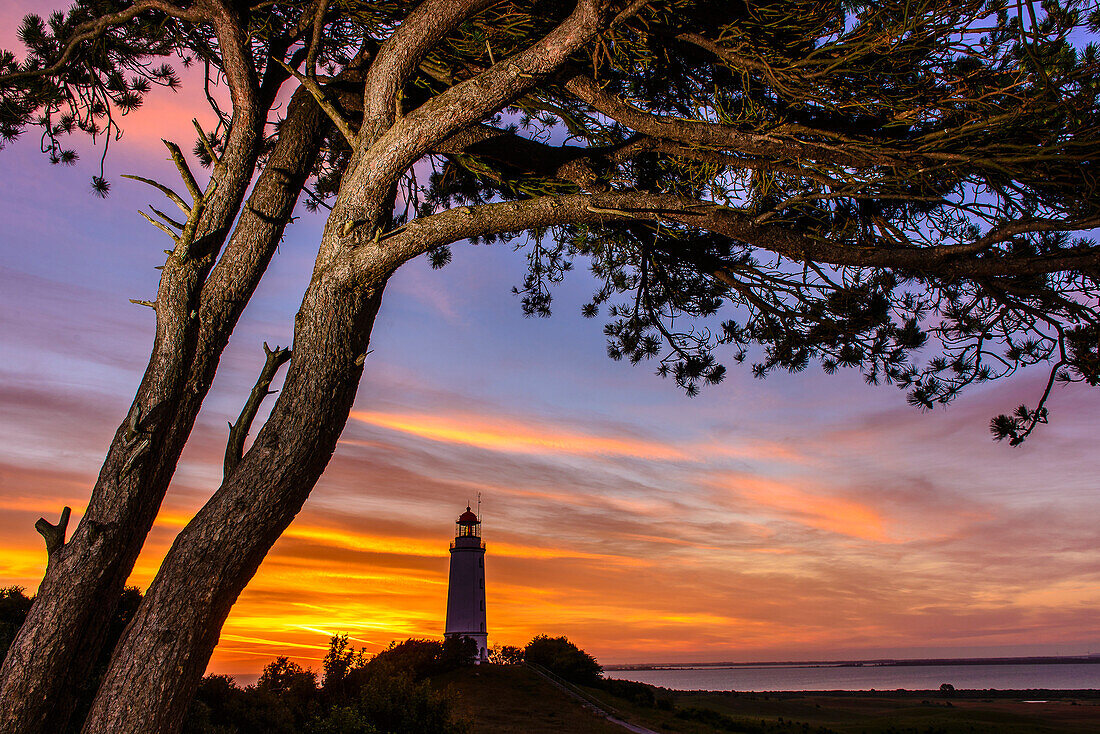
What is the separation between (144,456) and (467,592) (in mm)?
30450

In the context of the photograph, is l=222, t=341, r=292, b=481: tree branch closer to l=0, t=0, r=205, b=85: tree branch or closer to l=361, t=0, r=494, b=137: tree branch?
l=361, t=0, r=494, b=137: tree branch

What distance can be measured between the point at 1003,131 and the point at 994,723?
139 ft

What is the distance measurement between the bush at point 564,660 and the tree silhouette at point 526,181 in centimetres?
2784

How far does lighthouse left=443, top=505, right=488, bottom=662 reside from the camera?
3284cm

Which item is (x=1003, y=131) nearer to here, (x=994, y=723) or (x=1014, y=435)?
(x=1014, y=435)

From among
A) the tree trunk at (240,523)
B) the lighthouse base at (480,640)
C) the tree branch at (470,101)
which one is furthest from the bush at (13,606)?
the lighthouse base at (480,640)

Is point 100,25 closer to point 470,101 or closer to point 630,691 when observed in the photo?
point 470,101

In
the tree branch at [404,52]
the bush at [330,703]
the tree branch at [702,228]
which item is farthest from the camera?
the bush at [330,703]

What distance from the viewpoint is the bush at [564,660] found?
31.1 m

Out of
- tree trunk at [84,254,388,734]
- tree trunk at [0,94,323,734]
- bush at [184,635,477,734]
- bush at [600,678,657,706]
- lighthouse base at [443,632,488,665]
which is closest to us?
tree trunk at [84,254,388,734]

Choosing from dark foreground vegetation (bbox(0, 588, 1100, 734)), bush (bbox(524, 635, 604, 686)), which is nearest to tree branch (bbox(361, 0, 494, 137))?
dark foreground vegetation (bbox(0, 588, 1100, 734))

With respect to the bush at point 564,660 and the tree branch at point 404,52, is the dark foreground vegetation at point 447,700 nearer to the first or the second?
the bush at point 564,660

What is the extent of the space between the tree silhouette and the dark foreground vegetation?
14.9ft

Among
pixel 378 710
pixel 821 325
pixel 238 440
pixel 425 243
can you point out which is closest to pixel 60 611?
pixel 238 440
